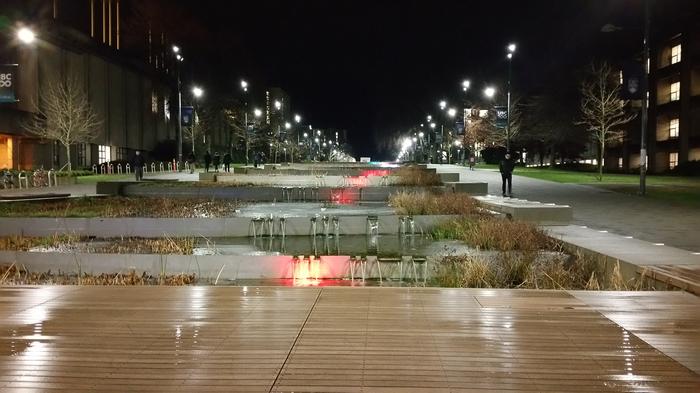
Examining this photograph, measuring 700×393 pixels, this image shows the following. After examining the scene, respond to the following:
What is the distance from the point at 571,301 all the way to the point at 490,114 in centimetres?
6325

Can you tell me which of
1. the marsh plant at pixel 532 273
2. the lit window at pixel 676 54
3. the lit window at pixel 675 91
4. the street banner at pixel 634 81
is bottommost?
the marsh plant at pixel 532 273

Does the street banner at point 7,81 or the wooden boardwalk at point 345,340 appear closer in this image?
the wooden boardwalk at point 345,340

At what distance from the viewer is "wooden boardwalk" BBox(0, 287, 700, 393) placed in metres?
5.26

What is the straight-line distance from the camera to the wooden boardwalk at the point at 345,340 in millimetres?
5258

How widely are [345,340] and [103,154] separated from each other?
61672 mm

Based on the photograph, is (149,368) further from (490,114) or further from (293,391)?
(490,114)

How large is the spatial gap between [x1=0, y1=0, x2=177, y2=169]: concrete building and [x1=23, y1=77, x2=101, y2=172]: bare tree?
→ 74 centimetres

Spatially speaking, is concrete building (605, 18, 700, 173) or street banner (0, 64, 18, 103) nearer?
street banner (0, 64, 18, 103)

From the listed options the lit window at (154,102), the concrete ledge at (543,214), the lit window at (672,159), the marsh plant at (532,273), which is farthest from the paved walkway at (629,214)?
the lit window at (154,102)

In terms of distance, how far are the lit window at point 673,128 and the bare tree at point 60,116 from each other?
2163 inches

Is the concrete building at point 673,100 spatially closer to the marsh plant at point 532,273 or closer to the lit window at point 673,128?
the lit window at point 673,128

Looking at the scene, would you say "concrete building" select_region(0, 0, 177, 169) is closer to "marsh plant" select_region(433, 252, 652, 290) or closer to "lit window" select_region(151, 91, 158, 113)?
"lit window" select_region(151, 91, 158, 113)

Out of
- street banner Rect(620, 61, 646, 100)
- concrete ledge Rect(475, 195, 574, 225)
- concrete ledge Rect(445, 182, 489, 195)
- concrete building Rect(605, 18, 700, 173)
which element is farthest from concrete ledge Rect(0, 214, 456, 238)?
concrete building Rect(605, 18, 700, 173)

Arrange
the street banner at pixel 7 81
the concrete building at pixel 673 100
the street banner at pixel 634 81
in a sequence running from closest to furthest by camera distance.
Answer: the street banner at pixel 7 81 < the street banner at pixel 634 81 < the concrete building at pixel 673 100
